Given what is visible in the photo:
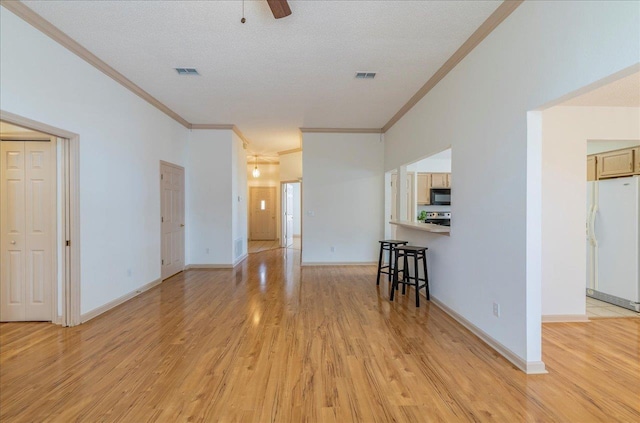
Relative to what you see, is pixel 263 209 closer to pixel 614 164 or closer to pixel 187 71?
pixel 187 71

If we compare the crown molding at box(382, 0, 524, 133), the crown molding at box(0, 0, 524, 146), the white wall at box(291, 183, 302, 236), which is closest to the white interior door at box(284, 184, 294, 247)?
the white wall at box(291, 183, 302, 236)

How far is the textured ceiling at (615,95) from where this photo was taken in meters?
2.83

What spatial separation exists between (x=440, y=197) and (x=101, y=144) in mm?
7015

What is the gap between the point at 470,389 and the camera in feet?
6.88

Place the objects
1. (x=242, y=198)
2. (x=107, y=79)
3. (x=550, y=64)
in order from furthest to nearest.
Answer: (x=242, y=198), (x=107, y=79), (x=550, y=64)

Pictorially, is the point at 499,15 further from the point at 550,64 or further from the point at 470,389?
the point at 470,389

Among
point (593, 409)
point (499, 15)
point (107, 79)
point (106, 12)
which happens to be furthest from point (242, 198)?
point (593, 409)

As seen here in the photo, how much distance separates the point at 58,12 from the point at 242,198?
4883 millimetres

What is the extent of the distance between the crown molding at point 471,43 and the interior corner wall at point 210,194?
152 inches

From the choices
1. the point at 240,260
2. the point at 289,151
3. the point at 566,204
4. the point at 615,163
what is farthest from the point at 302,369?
the point at 289,151

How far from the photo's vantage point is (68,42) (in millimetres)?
2998

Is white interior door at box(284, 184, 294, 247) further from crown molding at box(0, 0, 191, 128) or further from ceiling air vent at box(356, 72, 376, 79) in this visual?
ceiling air vent at box(356, 72, 376, 79)

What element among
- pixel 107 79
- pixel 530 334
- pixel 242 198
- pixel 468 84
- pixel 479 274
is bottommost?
pixel 530 334

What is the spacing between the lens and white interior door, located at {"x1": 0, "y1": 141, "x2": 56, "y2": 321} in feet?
10.7
